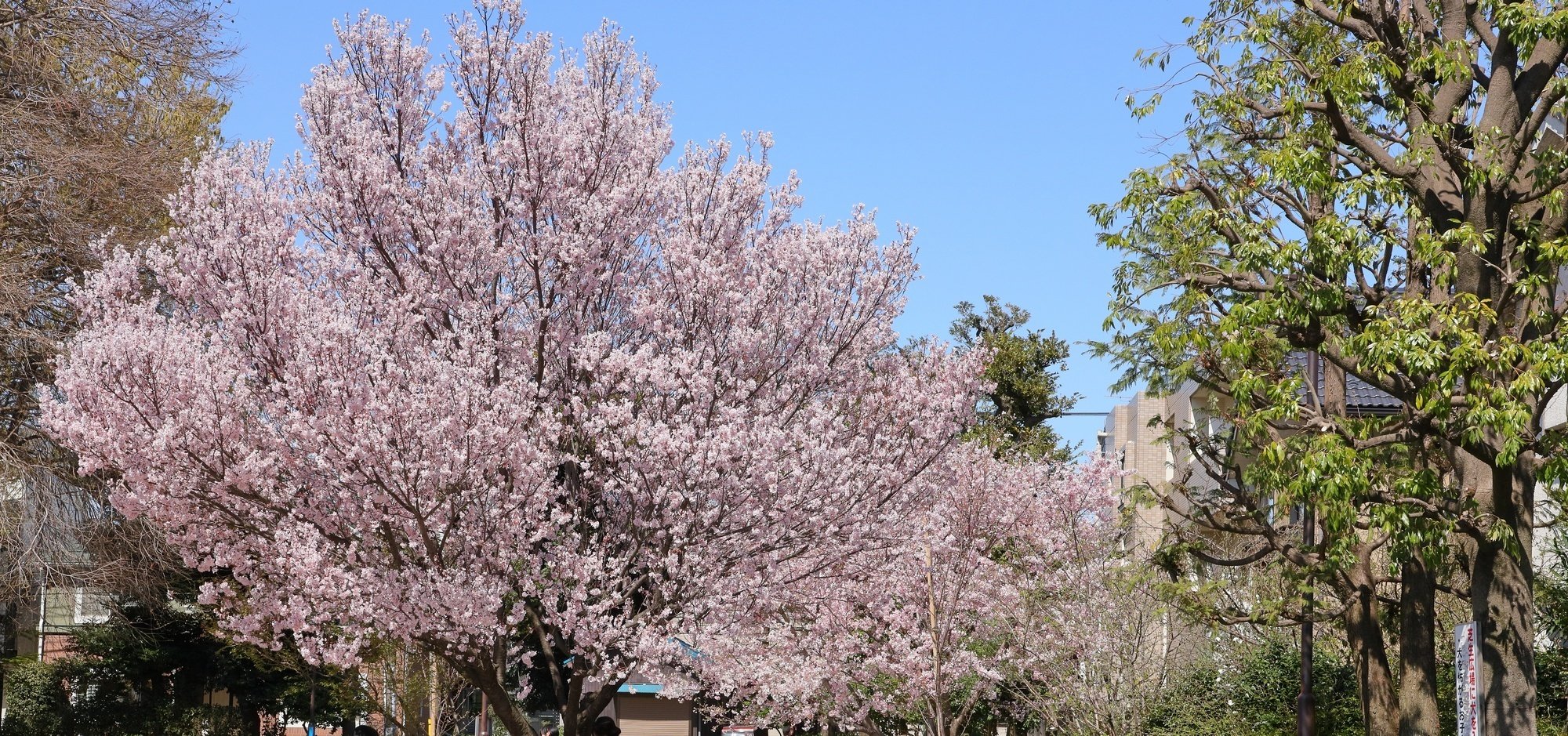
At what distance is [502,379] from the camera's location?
46.6 feet

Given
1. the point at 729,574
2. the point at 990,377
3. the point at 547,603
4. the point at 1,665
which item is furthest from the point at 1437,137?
the point at 990,377

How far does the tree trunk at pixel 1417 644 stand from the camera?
16.0 m

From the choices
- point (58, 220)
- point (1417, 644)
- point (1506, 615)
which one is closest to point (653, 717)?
point (58, 220)

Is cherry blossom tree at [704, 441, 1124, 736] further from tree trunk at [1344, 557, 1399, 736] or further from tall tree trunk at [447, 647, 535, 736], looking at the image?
tall tree trunk at [447, 647, 535, 736]

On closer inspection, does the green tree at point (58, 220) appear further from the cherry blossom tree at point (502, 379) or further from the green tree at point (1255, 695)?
the green tree at point (1255, 695)

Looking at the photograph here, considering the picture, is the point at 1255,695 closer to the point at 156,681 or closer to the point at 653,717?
the point at 156,681

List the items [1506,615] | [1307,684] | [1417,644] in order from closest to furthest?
1. [1506,615]
2. [1417,644]
3. [1307,684]

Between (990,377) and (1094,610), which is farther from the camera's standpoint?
(990,377)

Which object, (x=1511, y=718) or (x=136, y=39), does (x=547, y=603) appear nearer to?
(x=1511, y=718)

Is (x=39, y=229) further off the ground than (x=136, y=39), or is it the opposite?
(x=136, y=39)

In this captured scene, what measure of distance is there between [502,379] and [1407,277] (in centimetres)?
961

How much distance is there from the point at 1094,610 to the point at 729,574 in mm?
9571

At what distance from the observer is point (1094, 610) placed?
22484 millimetres

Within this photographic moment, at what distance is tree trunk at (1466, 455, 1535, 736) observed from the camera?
12.9m
